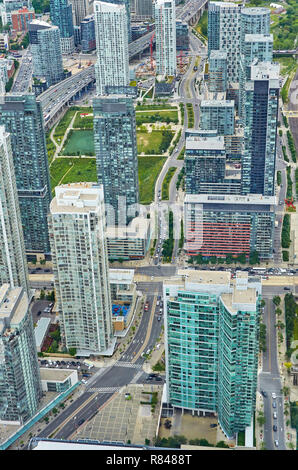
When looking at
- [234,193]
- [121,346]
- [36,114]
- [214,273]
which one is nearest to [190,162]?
[234,193]

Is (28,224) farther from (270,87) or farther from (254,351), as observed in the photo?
(254,351)

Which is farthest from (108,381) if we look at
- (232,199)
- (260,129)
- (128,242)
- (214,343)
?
(260,129)

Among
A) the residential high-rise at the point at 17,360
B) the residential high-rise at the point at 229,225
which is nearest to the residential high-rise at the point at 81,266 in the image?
the residential high-rise at the point at 17,360

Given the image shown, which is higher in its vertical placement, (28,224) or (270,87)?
(270,87)

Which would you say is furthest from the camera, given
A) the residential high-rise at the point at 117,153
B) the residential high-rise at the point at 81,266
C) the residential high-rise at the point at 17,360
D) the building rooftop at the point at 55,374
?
the residential high-rise at the point at 117,153

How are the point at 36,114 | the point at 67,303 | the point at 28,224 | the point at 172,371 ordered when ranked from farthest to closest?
the point at 28,224 < the point at 36,114 < the point at 67,303 < the point at 172,371

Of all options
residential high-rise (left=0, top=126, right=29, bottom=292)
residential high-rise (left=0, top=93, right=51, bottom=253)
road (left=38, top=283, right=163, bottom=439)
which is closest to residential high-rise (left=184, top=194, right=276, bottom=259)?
road (left=38, top=283, right=163, bottom=439)

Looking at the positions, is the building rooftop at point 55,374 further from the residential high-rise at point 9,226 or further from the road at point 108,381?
the residential high-rise at point 9,226

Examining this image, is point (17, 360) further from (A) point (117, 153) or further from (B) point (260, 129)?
(B) point (260, 129)
